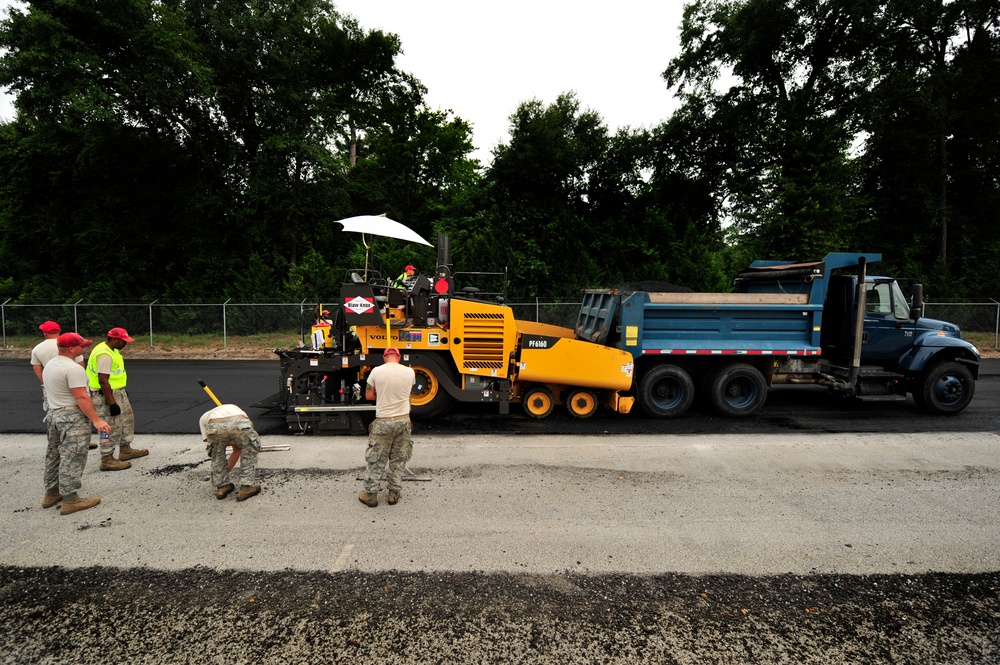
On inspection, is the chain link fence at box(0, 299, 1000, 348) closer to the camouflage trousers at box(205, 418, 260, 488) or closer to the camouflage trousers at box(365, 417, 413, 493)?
the camouflage trousers at box(365, 417, 413, 493)

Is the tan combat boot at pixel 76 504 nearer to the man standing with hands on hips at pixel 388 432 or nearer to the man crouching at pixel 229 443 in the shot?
the man crouching at pixel 229 443

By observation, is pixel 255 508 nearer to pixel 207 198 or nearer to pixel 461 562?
pixel 461 562

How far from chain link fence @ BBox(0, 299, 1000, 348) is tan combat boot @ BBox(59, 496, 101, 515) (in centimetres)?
1382

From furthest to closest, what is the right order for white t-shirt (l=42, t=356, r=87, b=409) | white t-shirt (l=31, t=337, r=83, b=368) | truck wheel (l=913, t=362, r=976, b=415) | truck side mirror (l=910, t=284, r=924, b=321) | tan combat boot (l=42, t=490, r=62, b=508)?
truck wheel (l=913, t=362, r=976, b=415) → truck side mirror (l=910, t=284, r=924, b=321) → white t-shirt (l=31, t=337, r=83, b=368) → tan combat boot (l=42, t=490, r=62, b=508) → white t-shirt (l=42, t=356, r=87, b=409)

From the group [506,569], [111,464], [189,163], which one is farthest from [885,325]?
[189,163]

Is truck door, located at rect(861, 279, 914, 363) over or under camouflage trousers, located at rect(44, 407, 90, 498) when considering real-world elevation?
over

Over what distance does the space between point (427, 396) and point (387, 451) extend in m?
3.02

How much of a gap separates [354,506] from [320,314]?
4.38m

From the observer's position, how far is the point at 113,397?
19.8 ft

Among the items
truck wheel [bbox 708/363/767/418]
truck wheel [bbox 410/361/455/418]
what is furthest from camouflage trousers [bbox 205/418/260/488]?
truck wheel [bbox 708/363/767/418]

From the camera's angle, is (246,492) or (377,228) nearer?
(246,492)

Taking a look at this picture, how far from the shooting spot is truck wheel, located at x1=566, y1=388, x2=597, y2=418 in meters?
8.44

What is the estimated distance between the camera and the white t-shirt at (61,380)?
15.9 feet

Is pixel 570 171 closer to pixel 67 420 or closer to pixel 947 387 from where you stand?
pixel 947 387
